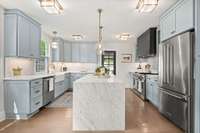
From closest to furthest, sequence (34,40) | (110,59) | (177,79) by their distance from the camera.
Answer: (177,79) < (34,40) < (110,59)

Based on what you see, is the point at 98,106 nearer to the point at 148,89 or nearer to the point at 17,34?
the point at 17,34

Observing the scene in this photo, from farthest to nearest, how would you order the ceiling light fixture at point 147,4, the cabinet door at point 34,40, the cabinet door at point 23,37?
1. the cabinet door at point 34,40
2. the cabinet door at point 23,37
3. the ceiling light fixture at point 147,4

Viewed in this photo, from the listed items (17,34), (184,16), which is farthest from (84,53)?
(184,16)

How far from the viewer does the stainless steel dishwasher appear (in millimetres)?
5613

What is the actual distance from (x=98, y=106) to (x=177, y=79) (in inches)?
65.7

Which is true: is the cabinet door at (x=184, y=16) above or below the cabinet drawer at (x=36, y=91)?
above

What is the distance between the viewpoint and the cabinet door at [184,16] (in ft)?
11.2

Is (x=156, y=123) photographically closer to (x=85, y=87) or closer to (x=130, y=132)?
(x=130, y=132)

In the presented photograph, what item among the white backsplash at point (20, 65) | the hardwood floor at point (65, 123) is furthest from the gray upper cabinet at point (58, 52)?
the hardwood floor at point (65, 123)

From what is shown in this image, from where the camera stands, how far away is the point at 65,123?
4188 mm

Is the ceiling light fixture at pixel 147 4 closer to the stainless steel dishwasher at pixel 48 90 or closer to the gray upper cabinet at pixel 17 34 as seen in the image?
the gray upper cabinet at pixel 17 34

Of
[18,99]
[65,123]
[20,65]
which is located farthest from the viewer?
[20,65]

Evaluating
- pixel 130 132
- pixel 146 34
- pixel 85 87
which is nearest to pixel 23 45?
pixel 85 87

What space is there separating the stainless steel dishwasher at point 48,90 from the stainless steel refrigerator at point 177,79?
3.25m
